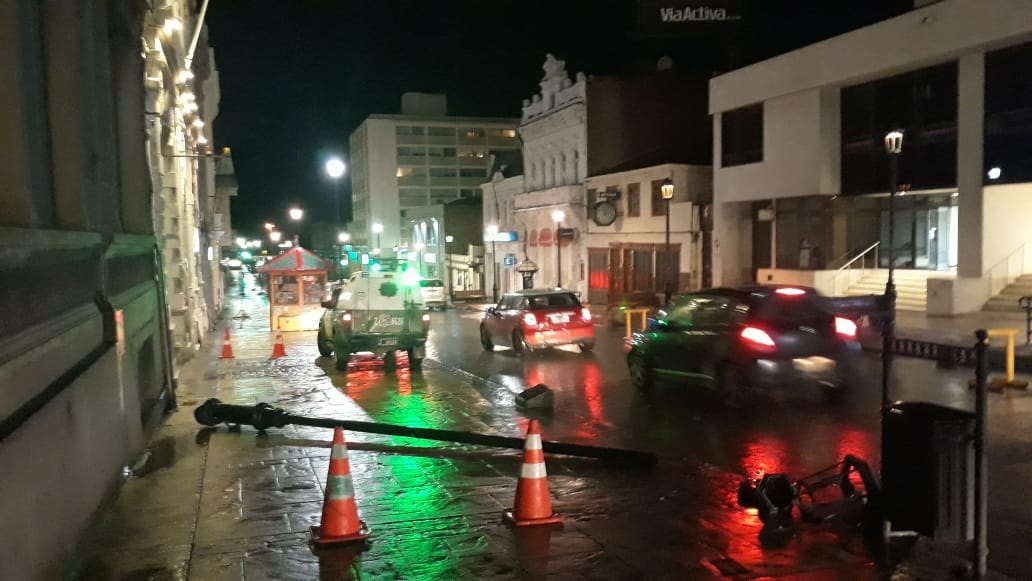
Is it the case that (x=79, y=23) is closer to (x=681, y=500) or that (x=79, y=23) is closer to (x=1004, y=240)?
(x=681, y=500)

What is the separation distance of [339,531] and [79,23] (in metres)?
5.30

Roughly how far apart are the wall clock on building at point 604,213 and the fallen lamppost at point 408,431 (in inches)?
1145

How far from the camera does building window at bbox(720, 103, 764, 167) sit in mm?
30484

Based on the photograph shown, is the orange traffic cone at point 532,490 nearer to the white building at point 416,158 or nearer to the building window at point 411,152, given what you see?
the white building at point 416,158

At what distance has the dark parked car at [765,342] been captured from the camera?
11.3 metres

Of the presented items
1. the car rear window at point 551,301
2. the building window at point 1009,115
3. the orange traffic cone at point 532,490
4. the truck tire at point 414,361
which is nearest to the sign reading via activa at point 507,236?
the car rear window at point 551,301

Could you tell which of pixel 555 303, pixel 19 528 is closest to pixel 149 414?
pixel 19 528

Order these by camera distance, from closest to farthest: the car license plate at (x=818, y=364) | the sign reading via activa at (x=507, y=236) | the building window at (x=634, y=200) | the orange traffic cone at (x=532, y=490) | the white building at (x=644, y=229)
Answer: the orange traffic cone at (x=532, y=490), the car license plate at (x=818, y=364), the white building at (x=644, y=229), the building window at (x=634, y=200), the sign reading via activa at (x=507, y=236)

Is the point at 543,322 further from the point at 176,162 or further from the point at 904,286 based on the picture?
the point at 904,286

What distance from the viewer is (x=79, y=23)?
7945 mm

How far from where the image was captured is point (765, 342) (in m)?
11.3

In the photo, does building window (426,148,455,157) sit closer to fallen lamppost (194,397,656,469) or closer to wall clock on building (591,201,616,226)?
wall clock on building (591,201,616,226)

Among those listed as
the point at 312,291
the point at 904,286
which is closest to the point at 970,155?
the point at 904,286

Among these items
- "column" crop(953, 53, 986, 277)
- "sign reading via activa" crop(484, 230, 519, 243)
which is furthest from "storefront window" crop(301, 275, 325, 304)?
"column" crop(953, 53, 986, 277)
